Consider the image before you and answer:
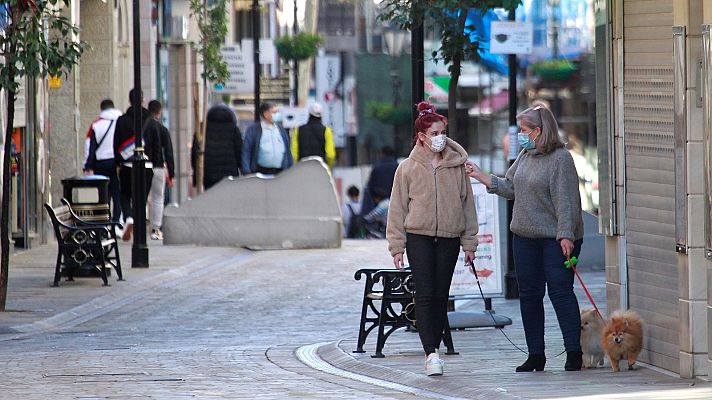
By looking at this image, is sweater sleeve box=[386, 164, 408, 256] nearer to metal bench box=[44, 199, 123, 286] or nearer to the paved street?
the paved street

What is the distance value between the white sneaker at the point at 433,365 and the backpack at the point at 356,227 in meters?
21.1

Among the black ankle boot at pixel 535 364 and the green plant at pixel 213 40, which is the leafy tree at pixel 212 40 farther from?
the black ankle boot at pixel 535 364

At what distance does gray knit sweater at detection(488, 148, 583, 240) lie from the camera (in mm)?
11141

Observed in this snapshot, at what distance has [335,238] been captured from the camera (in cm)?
2356

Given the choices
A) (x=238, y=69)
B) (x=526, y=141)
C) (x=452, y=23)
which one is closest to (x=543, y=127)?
(x=526, y=141)

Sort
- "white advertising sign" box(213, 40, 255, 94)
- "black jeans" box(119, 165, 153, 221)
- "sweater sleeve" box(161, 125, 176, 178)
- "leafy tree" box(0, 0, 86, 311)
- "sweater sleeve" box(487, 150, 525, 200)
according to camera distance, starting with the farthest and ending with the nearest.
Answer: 1. "white advertising sign" box(213, 40, 255, 94)
2. "sweater sleeve" box(161, 125, 176, 178)
3. "black jeans" box(119, 165, 153, 221)
4. "leafy tree" box(0, 0, 86, 311)
5. "sweater sleeve" box(487, 150, 525, 200)

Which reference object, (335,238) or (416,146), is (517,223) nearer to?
(416,146)

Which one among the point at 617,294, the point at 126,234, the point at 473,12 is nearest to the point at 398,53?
the point at 126,234

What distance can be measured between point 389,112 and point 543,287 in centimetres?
5235

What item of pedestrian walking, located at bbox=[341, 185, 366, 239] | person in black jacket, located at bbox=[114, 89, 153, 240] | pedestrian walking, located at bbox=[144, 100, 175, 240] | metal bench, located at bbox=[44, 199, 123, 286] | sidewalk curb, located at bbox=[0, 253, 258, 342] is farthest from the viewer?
pedestrian walking, located at bbox=[341, 185, 366, 239]

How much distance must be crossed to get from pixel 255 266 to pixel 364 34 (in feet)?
184

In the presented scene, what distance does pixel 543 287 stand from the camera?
37.5 ft

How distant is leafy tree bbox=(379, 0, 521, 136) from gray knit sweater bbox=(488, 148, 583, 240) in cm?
416

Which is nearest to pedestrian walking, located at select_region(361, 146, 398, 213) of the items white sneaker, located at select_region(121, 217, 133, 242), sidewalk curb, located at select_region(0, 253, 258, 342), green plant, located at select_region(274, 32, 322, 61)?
white sneaker, located at select_region(121, 217, 133, 242)
